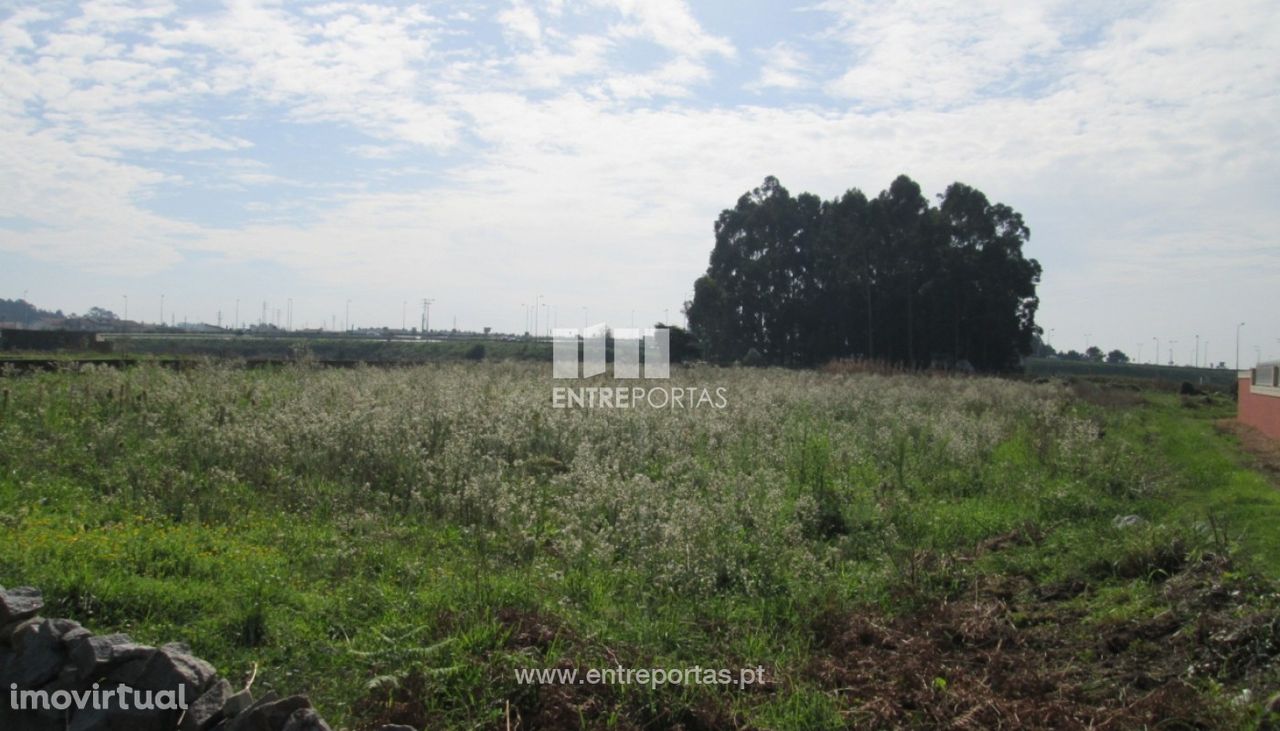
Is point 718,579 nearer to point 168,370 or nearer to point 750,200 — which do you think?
point 168,370

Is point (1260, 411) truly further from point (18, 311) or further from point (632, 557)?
point (18, 311)

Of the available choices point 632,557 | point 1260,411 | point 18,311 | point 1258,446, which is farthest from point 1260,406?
point 18,311

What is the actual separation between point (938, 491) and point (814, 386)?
9.27 m

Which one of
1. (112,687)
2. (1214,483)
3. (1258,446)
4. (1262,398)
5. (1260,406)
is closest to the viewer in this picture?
(112,687)

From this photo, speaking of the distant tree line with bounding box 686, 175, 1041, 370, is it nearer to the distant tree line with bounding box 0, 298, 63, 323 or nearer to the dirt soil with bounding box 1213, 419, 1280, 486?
the dirt soil with bounding box 1213, 419, 1280, 486

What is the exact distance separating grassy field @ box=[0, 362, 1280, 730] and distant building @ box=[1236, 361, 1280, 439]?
657 cm

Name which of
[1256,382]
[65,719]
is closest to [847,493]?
[65,719]

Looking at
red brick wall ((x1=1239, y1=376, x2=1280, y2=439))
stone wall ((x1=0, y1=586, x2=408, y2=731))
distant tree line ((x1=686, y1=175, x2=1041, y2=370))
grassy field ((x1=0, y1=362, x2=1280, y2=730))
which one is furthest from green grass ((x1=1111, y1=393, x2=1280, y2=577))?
distant tree line ((x1=686, y1=175, x2=1041, y2=370))

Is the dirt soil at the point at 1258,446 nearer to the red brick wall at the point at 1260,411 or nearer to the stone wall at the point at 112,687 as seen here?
the red brick wall at the point at 1260,411

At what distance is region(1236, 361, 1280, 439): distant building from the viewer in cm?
1767

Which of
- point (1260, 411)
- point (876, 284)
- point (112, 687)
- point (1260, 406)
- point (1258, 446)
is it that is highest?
point (876, 284)

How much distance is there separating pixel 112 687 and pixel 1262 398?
21728 millimetres

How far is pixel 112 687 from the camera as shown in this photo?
4340mm

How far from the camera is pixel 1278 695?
4473 millimetres
